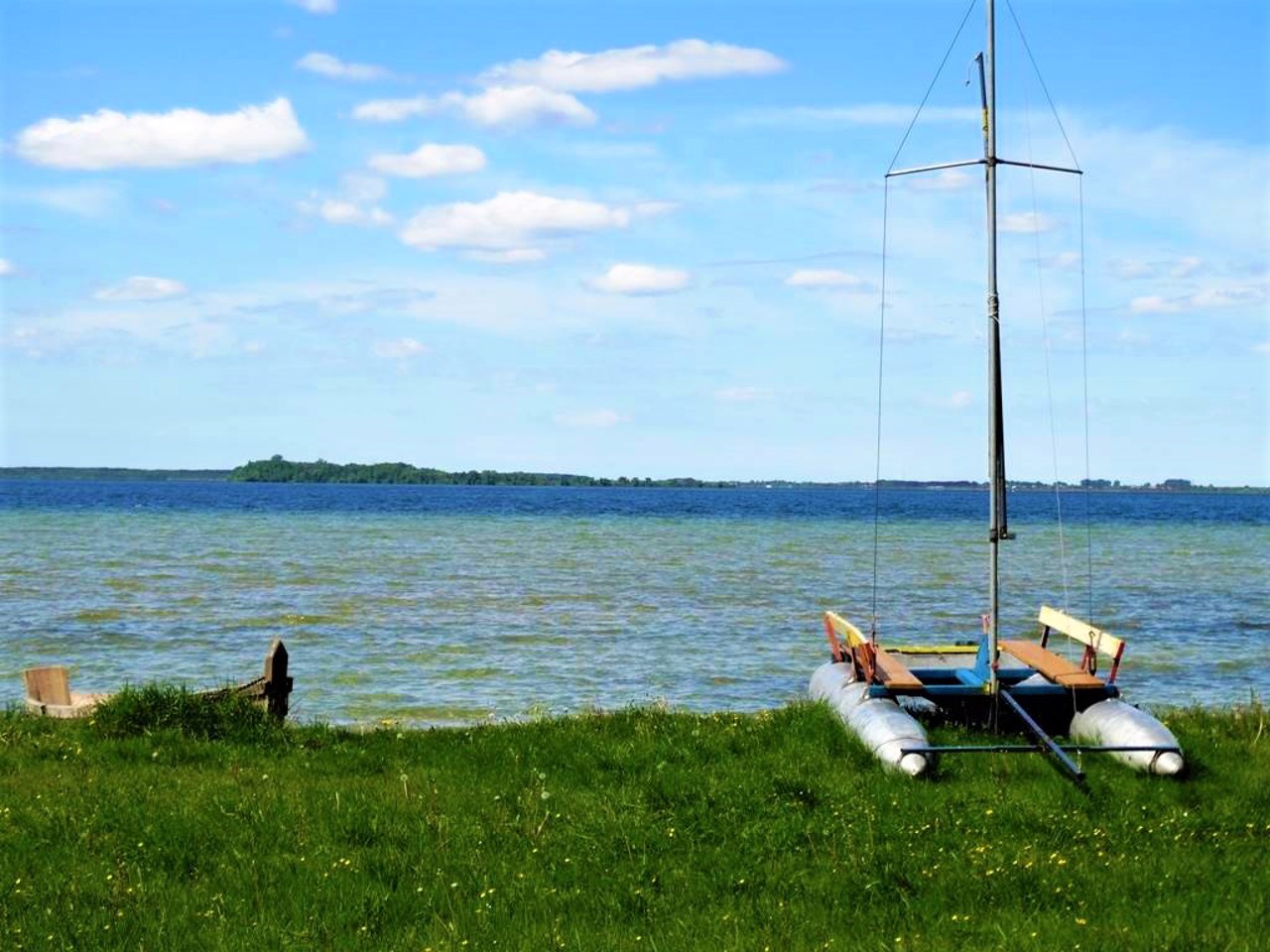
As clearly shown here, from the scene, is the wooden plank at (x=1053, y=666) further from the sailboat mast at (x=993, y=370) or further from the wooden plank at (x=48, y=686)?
the wooden plank at (x=48, y=686)

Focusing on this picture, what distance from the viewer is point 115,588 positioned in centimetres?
4366

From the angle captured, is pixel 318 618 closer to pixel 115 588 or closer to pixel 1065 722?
pixel 115 588

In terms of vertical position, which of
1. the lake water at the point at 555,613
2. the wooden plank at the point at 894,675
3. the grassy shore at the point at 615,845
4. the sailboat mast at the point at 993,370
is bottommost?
the lake water at the point at 555,613

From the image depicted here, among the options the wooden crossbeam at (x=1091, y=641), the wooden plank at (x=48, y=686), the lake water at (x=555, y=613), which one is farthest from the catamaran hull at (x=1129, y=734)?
the wooden plank at (x=48, y=686)

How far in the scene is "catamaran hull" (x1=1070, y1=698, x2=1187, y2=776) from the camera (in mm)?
12945

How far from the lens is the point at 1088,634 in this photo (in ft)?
50.5

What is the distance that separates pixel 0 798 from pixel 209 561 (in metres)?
47.5

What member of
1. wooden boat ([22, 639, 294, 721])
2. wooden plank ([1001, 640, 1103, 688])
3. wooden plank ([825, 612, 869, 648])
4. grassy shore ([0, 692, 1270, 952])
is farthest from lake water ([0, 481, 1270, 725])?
grassy shore ([0, 692, 1270, 952])

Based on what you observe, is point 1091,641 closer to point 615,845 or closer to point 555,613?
point 615,845

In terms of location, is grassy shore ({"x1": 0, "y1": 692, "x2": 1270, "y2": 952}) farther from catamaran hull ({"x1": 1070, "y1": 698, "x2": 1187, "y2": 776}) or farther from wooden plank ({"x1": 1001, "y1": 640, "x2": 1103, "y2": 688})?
wooden plank ({"x1": 1001, "y1": 640, "x2": 1103, "y2": 688})

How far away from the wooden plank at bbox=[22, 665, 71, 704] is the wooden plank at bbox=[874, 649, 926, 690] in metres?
10.7

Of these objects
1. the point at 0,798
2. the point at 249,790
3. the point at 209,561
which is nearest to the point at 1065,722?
the point at 249,790

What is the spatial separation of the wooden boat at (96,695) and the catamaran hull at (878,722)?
6699mm

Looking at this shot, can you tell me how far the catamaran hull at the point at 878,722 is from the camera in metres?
12.9
